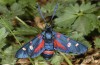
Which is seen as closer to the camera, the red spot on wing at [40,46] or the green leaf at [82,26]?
the red spot on wing at [40,46]

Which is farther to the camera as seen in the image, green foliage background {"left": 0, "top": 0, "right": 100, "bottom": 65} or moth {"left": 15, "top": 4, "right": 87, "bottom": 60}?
green foliage background {"left": 0, "top": 0, "right": 100, "bottom": 65}

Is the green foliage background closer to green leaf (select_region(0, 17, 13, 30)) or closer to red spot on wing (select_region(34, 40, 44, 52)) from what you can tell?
green leaf (select_region(0, 17, 13, 30))

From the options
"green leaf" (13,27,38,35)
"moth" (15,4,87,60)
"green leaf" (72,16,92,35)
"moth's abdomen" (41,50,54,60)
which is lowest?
"moth's abdomen" (41,50,54,60)

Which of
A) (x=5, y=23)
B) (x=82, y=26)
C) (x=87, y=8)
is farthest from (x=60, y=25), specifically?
(x=5, y=23)

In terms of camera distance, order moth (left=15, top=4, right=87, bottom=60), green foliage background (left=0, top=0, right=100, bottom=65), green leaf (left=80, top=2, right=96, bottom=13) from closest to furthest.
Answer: moth (left=15, top=4, right=87, bottom=60), green foliage background (left=0, top=0, right=100, bottom=65), green leaf (left=80, top=2, right=96, bottom=13)

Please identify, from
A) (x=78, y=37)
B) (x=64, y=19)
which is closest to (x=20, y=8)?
(x=64, y=19)

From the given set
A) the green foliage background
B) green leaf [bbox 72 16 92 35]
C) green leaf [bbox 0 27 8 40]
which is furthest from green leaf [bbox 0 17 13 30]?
green leaf [bbox 72 16 92 35]

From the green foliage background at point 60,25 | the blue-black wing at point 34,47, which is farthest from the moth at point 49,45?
the green foliage background at point 60,25

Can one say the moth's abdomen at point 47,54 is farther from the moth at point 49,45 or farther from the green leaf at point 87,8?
the green leaf at point 87,8

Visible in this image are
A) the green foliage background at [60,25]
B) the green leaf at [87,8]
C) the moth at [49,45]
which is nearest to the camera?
the moth at [49,45]
